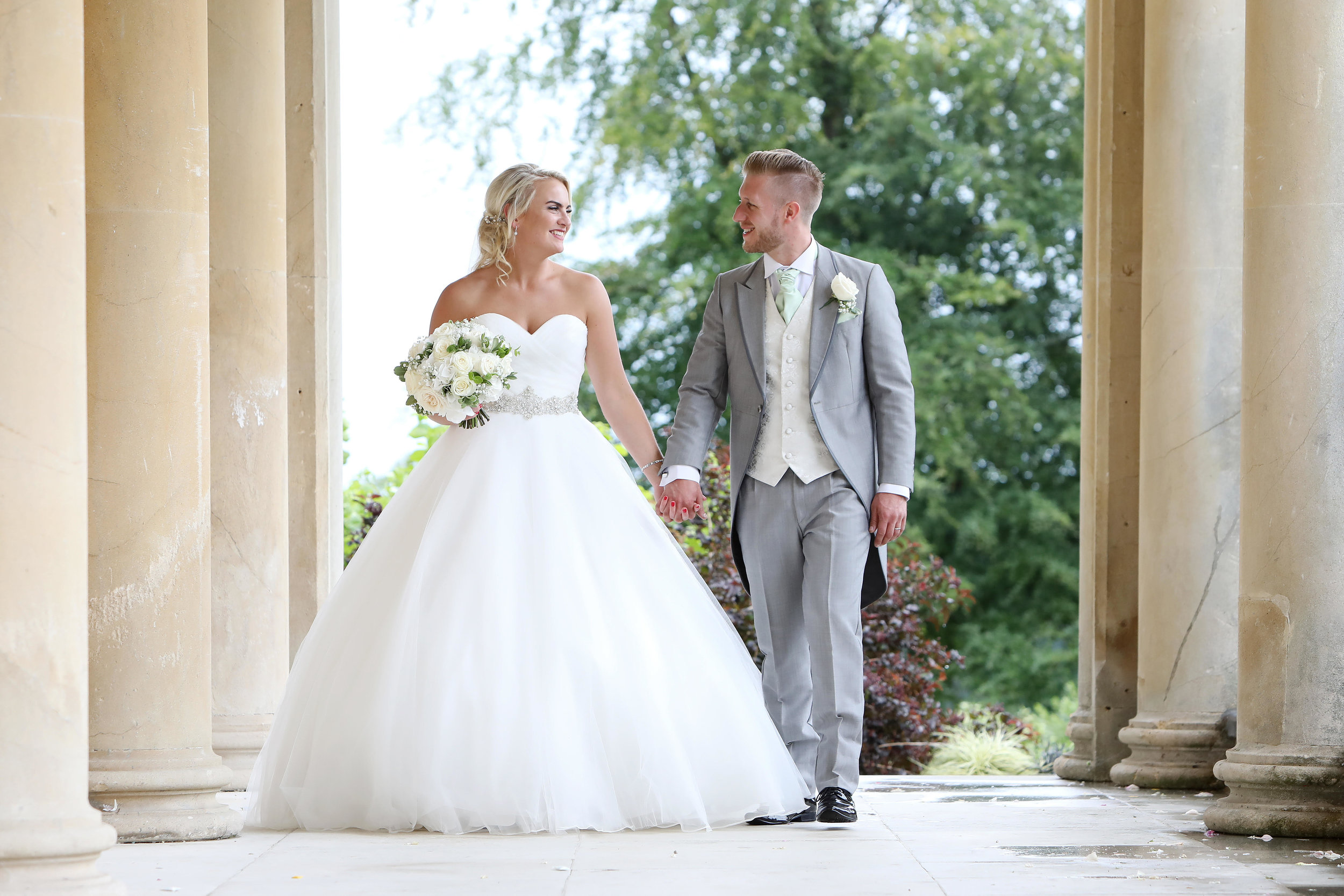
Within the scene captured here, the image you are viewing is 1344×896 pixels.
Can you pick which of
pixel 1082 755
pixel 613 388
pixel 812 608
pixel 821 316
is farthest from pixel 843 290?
pixel 1082 755

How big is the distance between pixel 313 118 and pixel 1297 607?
239 inches

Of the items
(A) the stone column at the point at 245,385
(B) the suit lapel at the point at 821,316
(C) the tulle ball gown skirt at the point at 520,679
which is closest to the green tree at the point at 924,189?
(A) the stone column at the point at 245,385

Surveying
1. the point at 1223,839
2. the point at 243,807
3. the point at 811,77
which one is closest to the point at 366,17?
the point at 811,77

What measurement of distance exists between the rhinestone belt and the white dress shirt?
0.59 meters

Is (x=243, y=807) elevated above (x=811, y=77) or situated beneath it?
situated beneath

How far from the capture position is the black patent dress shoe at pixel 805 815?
646 cm

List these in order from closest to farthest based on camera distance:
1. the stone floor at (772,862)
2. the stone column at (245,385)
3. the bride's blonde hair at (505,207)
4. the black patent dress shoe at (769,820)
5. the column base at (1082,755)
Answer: the stone floor at (772,862), the black patent dress shoe at (769,820), the bride's blonde hair at (505,207), the stone column at (245,385), the column base at (1082,755)

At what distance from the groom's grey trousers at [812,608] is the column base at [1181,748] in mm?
2306

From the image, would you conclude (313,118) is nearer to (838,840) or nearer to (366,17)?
(838,840)

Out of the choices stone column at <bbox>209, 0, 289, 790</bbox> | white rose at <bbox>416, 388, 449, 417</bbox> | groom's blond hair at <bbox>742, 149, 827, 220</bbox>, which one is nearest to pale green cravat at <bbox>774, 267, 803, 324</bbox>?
groom's blond hair at <bbox>742, 149, 827, 220</bbox>

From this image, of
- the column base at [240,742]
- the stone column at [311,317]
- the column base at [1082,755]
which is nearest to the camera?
the column base at [240,742]

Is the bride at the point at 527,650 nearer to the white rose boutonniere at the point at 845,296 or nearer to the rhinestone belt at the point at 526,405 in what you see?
the rhinestone belt at the point at 526,405

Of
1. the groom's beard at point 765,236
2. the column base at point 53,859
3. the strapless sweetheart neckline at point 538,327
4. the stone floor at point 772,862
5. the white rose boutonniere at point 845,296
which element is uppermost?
the groom's beard at point 765,236

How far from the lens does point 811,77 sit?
2280 centimetres
